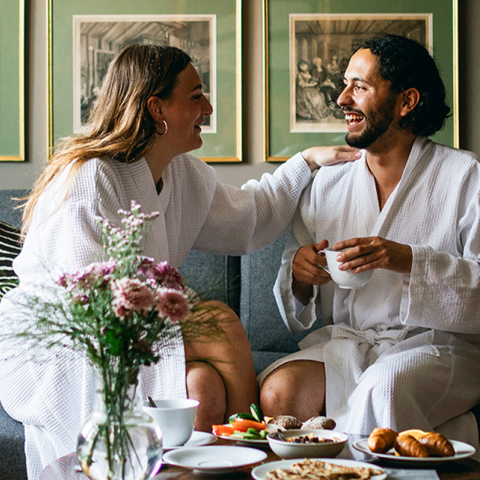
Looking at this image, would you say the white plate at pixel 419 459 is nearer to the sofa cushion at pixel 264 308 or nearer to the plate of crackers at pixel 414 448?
the plate of crackers at pixel 414 448

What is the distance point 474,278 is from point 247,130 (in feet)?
4.20

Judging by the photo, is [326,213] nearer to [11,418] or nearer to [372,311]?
[372,311]

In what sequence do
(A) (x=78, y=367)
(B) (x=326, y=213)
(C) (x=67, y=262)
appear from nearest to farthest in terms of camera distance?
1. (A) (x=78, y=367)
2. (C) (x=67, y=262)
3. (B) (x=326, y=213)

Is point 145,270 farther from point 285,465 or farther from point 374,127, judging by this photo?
point 374,127

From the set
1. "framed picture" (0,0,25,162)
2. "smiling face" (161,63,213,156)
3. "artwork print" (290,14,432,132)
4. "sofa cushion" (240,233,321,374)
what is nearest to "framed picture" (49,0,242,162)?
"framed picture" (0,0,25,162)

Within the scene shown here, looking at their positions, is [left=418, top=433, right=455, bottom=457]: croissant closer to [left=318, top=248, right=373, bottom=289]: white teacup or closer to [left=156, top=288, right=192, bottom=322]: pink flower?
[left=156, top=288, right=192, bottom=322]: pink flower

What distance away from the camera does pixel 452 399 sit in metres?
1.69

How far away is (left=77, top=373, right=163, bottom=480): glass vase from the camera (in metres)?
0.95

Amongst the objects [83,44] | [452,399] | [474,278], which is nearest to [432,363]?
[452,399]

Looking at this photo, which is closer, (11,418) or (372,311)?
(11,418)

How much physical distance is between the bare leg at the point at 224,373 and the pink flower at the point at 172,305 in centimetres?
64

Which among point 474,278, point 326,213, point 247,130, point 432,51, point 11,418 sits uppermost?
point 432,51

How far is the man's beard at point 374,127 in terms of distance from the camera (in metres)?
2.03

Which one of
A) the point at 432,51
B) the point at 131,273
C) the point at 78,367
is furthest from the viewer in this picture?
the point at 432,51
